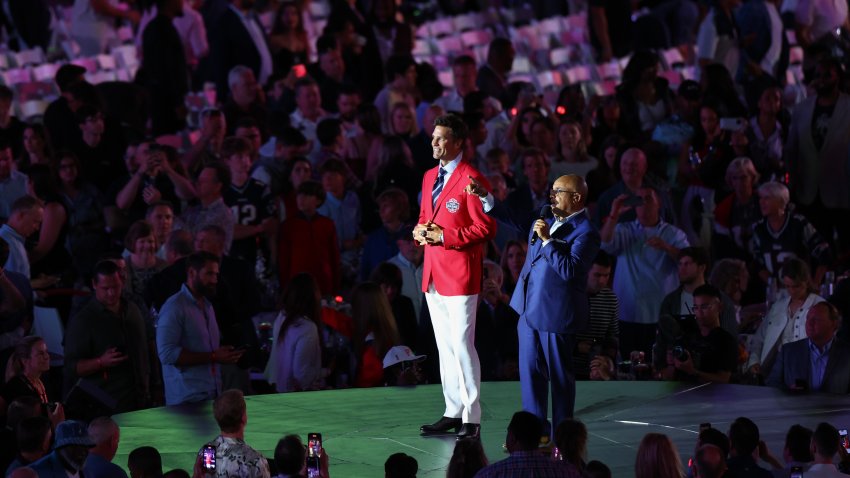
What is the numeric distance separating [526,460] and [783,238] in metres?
6.76

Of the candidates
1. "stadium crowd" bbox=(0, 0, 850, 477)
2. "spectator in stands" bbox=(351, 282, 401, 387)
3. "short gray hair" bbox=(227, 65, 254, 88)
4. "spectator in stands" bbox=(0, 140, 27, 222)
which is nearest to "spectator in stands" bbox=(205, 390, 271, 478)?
"stadium crowd" bbox=(0, 0, 850, 477)

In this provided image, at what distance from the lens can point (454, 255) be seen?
10258 millimetres

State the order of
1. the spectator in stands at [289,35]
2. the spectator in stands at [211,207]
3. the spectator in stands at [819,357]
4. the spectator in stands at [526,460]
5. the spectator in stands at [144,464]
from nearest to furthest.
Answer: the spectator in stands at [526,460]
the spectator in stands at [144,464]
the spectator in stands at [819,357]
the spectator in stands at [211,207]
the spectator in stands at [289,35]

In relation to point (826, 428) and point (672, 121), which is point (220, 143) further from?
point (826, 428)

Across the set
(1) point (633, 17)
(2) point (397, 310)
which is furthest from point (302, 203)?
(1) point (633, 17)

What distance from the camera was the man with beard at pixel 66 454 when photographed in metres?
8.79

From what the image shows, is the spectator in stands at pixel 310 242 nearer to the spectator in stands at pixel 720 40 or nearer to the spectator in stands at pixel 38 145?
the spectator in stands at pixel 38 145

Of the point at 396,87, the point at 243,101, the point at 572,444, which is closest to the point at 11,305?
the point at 572,444

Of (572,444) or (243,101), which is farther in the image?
(243,101)

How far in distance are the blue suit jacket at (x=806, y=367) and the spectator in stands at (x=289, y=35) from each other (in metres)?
8.10

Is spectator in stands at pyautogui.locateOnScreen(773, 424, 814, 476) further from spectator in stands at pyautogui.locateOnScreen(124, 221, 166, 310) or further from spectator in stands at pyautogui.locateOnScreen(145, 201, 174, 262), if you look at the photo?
spectator in stands at pyautogui.locateOnScreen(145, 201, 174, 262)

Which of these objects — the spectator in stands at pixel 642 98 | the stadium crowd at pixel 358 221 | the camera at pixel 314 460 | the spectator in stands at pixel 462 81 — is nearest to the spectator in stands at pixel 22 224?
the stadium crowd at pixel 358 221

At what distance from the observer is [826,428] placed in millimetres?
9242

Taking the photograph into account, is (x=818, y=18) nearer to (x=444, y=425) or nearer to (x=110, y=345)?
(x=110, y=345)
